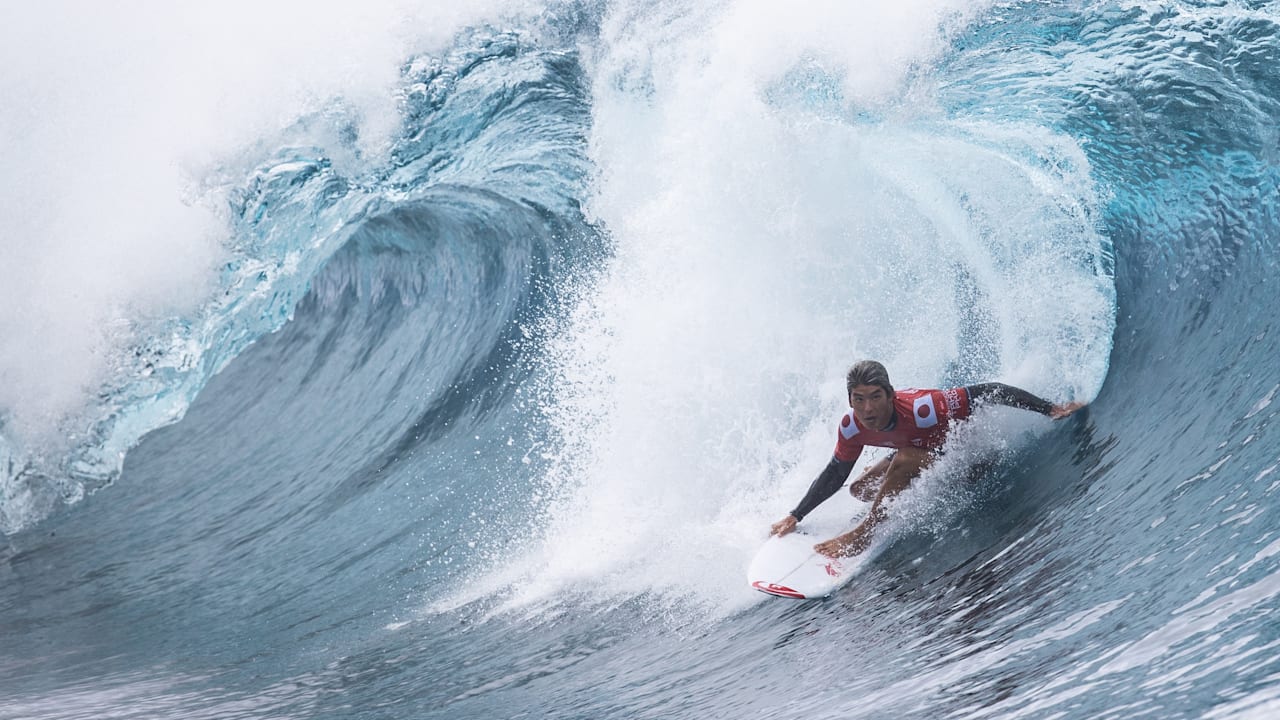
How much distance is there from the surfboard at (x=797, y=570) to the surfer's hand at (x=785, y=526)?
51 mm

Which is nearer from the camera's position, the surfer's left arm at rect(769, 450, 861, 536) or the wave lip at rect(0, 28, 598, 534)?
the surfer's left arm at rect(769, 450, 861, 536)

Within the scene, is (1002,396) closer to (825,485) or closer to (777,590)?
(825,485)

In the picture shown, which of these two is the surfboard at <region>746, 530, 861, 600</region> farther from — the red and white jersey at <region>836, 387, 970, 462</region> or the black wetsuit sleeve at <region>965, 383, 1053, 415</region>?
the black wetsuit sleeve at <region>965, 383, 1053, 415</region>

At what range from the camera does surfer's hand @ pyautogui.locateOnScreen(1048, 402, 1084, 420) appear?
14.4 feet

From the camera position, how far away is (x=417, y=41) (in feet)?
32.0

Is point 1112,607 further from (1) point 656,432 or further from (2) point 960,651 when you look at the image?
(1) point 656,432

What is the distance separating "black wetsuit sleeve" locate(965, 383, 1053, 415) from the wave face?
0.23 meters

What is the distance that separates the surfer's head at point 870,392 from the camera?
400 cm

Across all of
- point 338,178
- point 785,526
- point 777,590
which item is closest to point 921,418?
point 785,526

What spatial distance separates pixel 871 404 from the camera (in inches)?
159

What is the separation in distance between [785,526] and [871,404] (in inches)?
30.5

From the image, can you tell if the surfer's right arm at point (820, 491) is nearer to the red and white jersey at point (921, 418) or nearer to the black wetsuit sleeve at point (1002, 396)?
the red and white jersey at point (921, 418)

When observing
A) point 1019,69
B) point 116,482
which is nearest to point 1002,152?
point 1019,69

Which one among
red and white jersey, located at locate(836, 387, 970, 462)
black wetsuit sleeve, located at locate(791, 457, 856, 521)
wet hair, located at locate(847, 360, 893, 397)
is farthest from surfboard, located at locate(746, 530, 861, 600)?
wet hair, located at locate(847, 360, 893, 397)
